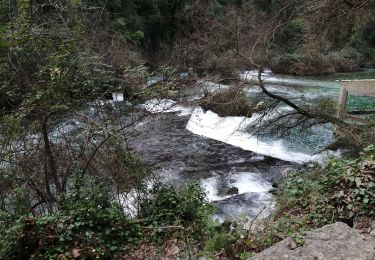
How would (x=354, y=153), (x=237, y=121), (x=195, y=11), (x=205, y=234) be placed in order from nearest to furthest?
(x=205, y=234), (x=354, y=153), (x=237, y=121), (x=195, y=11)

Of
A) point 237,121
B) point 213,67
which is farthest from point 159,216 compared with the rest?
point 213,67

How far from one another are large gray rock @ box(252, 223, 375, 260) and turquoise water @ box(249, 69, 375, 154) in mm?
5755

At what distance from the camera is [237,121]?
560 inches

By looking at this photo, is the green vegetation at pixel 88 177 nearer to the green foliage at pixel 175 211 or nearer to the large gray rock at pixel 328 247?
the green foliage at pixel 175 211

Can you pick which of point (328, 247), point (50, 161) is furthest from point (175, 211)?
point (328, 247)

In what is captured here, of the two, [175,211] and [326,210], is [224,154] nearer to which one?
[175,211]

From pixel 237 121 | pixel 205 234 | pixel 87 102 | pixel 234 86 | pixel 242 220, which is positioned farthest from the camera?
pixel 237 121

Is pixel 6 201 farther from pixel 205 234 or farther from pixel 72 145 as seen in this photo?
pixel 205 234

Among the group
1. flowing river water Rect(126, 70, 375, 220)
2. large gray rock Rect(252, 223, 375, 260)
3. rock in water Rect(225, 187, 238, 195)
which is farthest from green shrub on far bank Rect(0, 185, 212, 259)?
rock in water Rect(225, 187, 238, 195)

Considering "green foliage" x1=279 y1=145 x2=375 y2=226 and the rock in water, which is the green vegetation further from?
the rock in water

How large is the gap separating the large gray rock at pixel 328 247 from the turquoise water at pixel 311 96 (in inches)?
227

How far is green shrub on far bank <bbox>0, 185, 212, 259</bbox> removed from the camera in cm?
422

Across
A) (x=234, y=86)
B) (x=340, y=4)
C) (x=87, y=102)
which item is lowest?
(x=234, y=86)

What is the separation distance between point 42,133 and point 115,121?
1.12 meters
